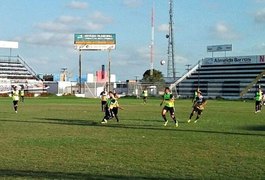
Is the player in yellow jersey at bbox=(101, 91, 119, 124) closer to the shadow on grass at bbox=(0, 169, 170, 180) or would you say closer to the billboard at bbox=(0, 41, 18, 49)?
the shadow on grass at bbox=(0, 169, 170, 180)

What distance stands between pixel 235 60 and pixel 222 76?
491 centimetres

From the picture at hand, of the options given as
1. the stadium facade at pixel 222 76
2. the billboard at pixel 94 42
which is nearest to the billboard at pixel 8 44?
the billboard at pixel 94 42

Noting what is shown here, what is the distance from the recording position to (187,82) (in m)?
96.4

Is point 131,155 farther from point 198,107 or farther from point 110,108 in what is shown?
point 198,107

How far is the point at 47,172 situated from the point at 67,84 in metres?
94.2

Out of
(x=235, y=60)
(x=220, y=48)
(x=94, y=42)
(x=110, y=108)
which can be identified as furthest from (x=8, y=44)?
(x=110, y=108)

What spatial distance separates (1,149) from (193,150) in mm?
5144

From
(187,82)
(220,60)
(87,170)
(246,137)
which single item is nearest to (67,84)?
(187,82)

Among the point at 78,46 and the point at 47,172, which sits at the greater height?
the point at 78,46

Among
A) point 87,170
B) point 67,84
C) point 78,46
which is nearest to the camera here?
point 87,170

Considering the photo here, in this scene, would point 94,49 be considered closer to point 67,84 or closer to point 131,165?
point 67,84

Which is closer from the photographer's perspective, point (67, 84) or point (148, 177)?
point (148, 177)

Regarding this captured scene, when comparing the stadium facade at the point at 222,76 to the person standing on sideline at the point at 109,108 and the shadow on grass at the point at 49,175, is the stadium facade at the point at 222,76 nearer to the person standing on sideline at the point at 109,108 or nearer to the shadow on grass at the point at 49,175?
the person standing on sideline at the point at 109,108

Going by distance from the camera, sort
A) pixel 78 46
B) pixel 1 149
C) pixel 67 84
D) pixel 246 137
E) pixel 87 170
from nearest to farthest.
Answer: pixel 87 170 → pixel 1 149 → pixel 246 137 → pixel 78 46 → pixel 67 84
